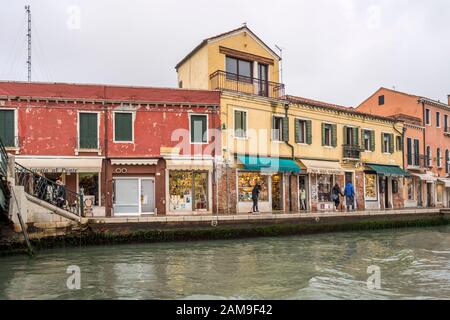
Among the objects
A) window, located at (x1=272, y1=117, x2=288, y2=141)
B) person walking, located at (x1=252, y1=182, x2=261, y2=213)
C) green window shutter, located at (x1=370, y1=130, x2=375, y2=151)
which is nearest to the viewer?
person walking, located at (x1=252, y1=182, x2=261, y2=213)

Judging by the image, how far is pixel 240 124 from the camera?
72.8ft

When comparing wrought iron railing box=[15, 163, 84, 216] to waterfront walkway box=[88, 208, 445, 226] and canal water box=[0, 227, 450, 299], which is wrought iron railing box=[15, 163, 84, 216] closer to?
waterfront walkway box=[88, 208, 445, 226]

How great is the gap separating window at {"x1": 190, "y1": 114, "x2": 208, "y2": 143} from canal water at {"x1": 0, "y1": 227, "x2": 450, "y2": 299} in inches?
242

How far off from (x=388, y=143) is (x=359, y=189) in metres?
4.77

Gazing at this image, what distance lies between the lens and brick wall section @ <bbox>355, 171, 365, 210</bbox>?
88.1 feet

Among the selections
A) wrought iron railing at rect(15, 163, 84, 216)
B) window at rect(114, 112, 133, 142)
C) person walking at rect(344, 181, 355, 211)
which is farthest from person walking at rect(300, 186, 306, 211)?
wrought iron railing at rect(15, 163, 84, 216)

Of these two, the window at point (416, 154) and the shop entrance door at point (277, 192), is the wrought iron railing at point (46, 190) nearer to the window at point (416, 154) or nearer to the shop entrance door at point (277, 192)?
the shop entrance door at point (277, 192)

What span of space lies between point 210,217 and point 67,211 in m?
5.24

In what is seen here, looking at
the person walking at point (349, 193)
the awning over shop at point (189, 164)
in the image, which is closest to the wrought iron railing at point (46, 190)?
the awning over shop at point (189, 164)

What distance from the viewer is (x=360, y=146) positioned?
27516 mm

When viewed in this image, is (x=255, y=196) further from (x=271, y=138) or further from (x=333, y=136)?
(x=333, y=136)

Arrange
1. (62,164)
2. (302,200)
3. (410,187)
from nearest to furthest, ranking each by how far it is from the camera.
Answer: (62,164)
(302,200)
(410,187)

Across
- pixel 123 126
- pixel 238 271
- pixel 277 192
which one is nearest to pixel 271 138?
pixel 277 192
